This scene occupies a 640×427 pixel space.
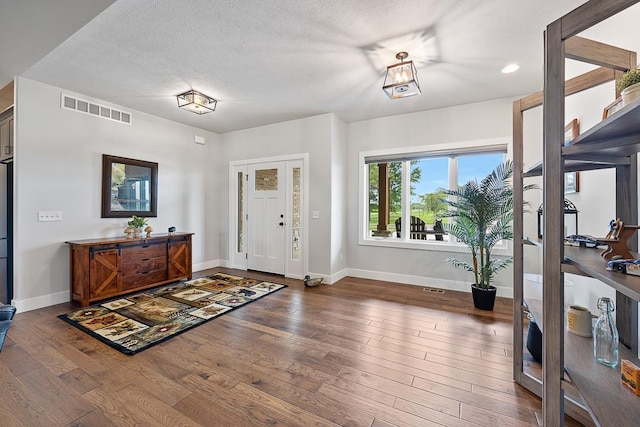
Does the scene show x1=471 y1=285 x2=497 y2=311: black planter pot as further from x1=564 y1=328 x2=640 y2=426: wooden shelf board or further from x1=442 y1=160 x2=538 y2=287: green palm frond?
x1=564 y1=328 x2=640 y2=426: wooden shelf board

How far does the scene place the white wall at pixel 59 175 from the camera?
3.24 meters

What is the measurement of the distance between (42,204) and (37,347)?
193 centimetres

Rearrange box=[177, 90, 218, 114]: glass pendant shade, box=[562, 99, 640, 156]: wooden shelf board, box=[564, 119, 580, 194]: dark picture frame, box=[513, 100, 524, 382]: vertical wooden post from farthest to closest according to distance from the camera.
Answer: box=[177, 90, 218, 114]: glass pendant shade, box=[564, 119, 580, 194]: dark picture frame, box=[513, 100, 524, 382]: vertical wooden post, box=[562, 99, 640, 156]: wooden shelf board

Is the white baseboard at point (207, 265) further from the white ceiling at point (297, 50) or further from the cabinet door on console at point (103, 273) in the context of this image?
the white ceiling at point (297, 50)

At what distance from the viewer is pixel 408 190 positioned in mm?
4551

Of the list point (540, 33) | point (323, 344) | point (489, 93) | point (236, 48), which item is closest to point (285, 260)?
point (323, 344)

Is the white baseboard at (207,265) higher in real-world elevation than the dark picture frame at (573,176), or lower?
lower

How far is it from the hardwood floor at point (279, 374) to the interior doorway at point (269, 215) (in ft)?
5.92

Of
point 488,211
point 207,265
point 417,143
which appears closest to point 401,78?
point 417,143

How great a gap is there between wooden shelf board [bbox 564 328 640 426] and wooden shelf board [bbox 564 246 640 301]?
1.44 ft

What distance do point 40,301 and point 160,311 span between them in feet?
5.24

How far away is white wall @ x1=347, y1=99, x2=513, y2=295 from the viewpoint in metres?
3.89

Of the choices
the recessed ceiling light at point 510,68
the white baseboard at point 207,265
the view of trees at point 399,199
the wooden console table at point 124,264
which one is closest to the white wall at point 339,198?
the view of trees at point 399,199

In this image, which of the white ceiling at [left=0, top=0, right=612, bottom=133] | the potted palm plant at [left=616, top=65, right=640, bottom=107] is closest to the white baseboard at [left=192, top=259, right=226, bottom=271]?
the white ceiling at [left=0, top=0, right=612, bottom=133]
